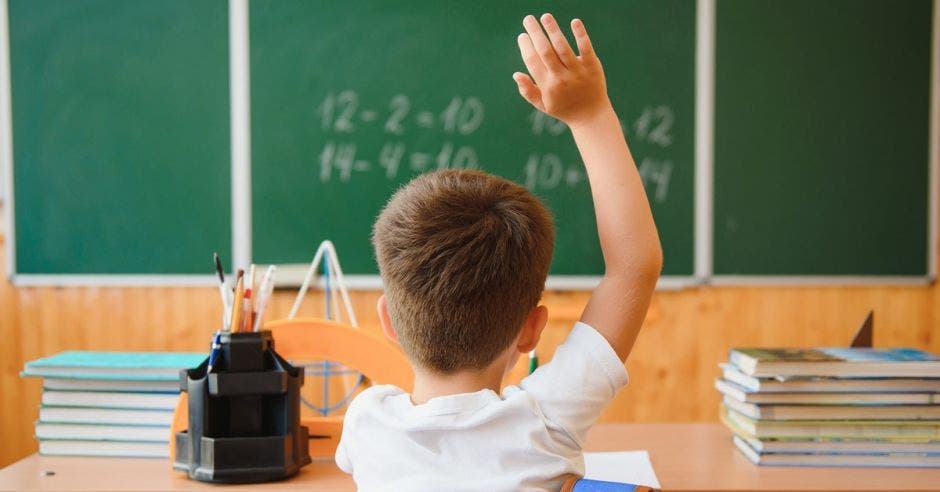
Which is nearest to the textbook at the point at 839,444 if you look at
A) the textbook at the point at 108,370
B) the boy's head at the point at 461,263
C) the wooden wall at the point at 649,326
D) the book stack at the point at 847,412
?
the book stack at the point at 847,412

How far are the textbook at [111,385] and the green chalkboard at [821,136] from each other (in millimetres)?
1976

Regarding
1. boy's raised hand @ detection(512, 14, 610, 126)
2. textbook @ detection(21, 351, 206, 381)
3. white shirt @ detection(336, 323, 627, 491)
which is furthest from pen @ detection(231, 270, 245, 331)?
boy's raised hand @ detection(512, 14, 610, 126)

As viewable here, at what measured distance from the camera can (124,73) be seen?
2.70m

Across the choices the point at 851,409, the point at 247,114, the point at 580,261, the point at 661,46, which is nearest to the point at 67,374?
the point at 851,409

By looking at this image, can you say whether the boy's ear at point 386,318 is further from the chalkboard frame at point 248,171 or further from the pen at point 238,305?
the chalkboard frame at point 248,171

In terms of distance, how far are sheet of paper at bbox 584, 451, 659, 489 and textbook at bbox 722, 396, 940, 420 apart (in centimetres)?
21

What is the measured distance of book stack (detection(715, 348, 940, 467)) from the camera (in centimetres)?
129

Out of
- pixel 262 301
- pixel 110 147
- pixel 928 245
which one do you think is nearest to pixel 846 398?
pixel 262 301

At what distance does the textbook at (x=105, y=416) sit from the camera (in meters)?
1.29

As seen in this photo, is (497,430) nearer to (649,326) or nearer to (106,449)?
(106,449)

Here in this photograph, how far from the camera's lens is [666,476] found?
1.25m

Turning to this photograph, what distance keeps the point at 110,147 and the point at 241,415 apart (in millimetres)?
1885

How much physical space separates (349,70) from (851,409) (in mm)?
1923

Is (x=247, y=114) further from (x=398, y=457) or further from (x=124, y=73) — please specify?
(x=398, y=457)
